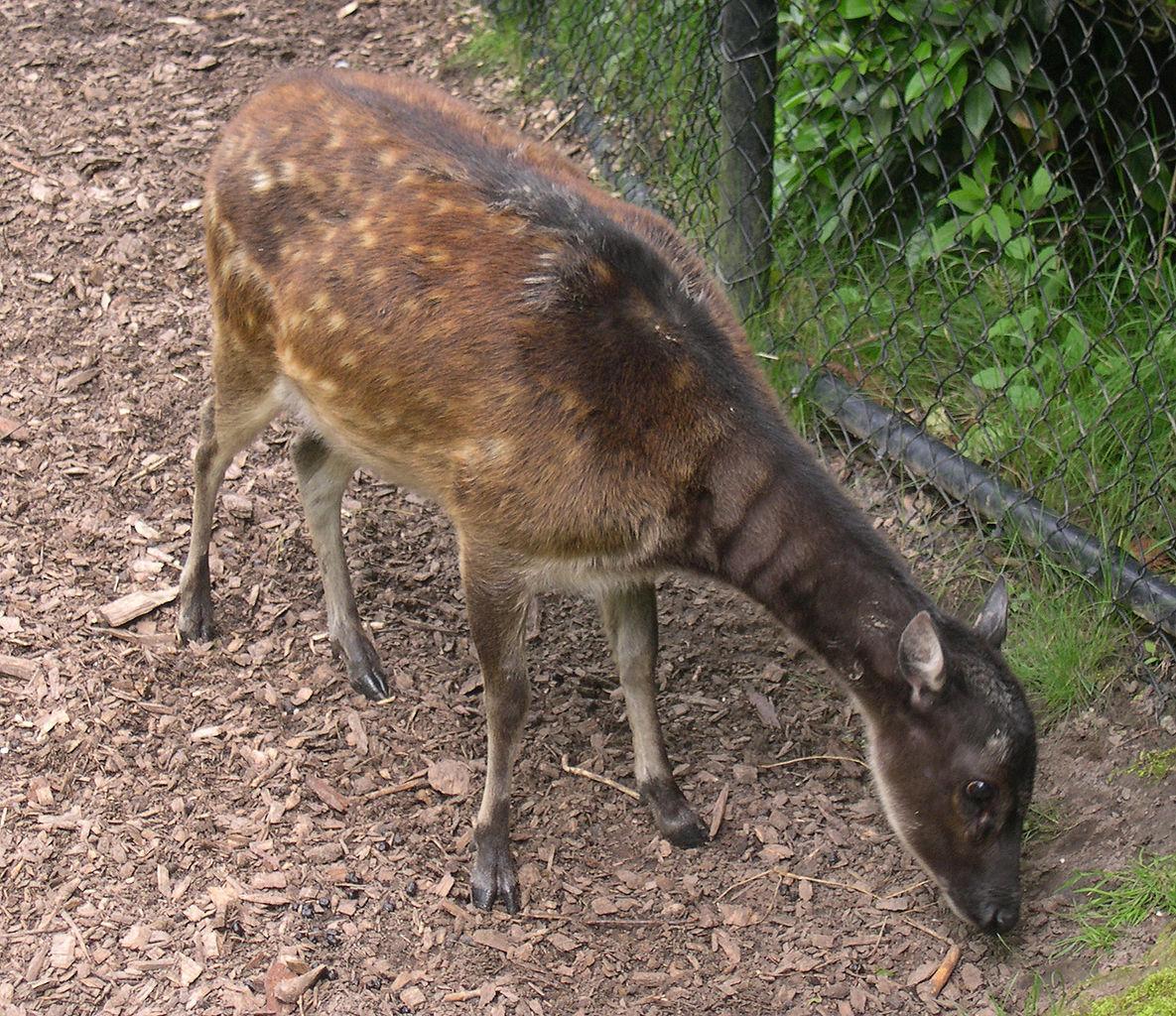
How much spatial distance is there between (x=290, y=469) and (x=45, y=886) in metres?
2.22

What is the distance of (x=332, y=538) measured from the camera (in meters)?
5.39

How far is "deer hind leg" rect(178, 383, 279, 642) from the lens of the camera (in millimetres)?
5273

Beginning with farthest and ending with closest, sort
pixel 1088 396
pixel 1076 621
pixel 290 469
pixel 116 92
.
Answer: pixel 116 92
pixel 290 469
pixel 1088 396
pixel 1076 621

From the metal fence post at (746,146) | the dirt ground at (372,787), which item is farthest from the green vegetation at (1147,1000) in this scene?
the metal fence post at (746,146)

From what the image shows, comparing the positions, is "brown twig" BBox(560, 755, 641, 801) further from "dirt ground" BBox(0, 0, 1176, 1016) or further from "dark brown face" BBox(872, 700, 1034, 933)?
"dark brown face" BBox(872, 700, 1034, 933)

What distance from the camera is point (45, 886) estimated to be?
4.45 m

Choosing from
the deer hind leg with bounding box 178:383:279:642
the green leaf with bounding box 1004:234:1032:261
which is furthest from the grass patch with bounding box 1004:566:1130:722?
the deer hind leg with bounding box 178:383:279:642

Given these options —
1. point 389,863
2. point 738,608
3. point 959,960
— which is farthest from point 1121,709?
point 389,863

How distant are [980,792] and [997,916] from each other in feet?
1.26

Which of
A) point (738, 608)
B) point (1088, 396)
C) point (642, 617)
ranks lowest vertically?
point (738, 608)

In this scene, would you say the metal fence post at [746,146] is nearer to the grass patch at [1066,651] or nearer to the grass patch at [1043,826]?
the grass patch at [1066,651]

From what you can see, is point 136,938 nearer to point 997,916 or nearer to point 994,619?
point 997,916

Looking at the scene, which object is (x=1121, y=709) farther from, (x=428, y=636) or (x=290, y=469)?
(x=290, y=469)

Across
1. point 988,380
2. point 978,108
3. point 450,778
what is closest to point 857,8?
point 978,108
